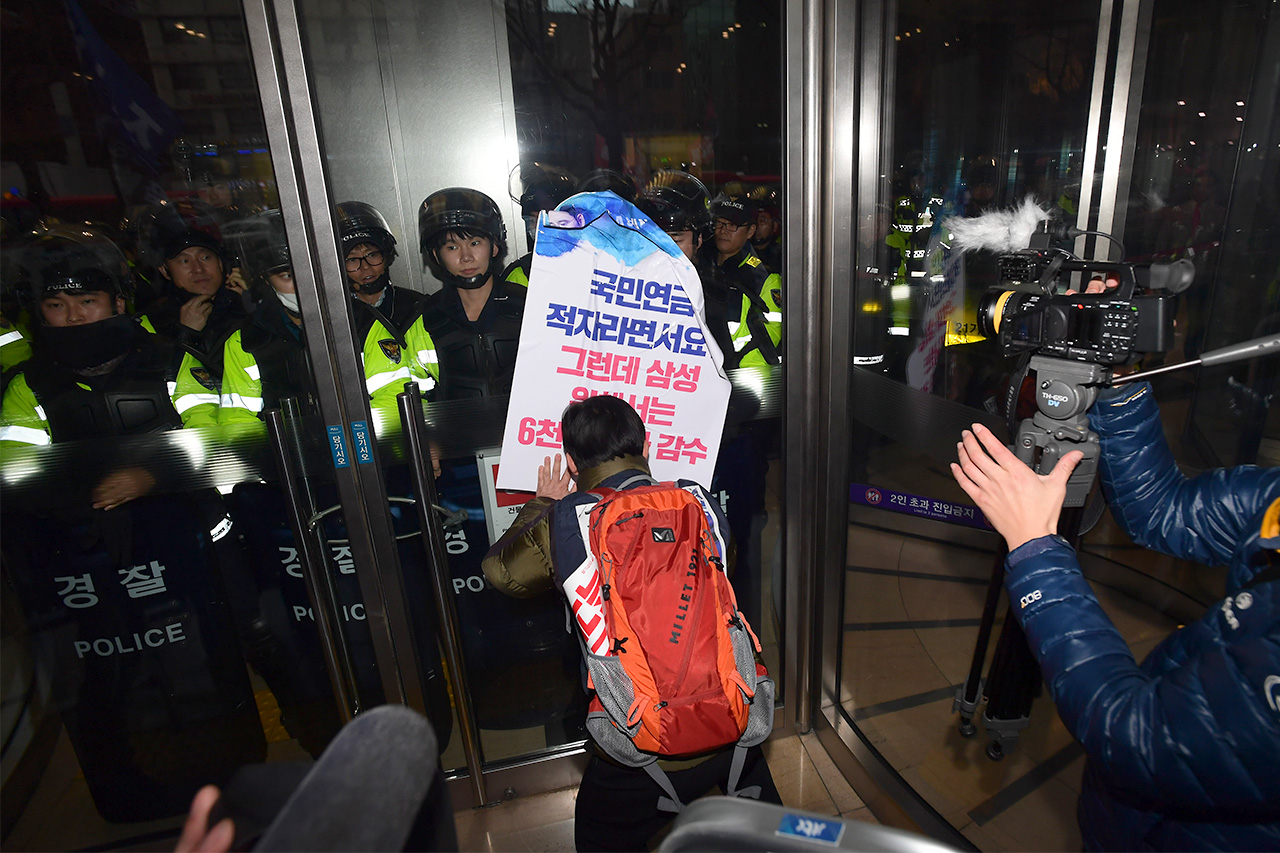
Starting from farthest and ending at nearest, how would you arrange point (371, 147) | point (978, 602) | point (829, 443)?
point (978, 602)
point (829, 443)
point (371, 147)

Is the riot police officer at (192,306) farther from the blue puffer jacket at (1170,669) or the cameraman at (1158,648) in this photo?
the blue puffer jacket at (1170,669)

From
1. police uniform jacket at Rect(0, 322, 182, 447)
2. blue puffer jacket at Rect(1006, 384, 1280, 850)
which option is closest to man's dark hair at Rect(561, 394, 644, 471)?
blue puffer jacket at Rect(1006, 384, 1280, 850)

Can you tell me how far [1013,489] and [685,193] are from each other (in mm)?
1349

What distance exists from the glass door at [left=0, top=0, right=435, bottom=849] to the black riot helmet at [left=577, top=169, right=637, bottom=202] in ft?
2.32

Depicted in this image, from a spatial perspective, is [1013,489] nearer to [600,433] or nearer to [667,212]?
[600,433]

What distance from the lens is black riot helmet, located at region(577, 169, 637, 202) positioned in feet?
6.35

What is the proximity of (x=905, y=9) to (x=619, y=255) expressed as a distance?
3.49 ft

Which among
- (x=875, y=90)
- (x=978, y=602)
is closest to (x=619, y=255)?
(x=875, y=90)

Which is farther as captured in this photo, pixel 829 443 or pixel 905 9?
pixel 829 443

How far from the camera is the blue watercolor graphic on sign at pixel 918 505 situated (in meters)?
2.12

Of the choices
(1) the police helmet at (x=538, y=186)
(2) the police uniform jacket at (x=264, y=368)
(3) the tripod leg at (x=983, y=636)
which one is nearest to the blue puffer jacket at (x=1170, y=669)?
(3) the tripod leg at (x=983, y=636)

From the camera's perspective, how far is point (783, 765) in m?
2.45

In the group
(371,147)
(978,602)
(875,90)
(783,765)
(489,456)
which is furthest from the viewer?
(978,602)

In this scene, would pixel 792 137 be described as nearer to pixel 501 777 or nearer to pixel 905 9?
pixel 905 9
